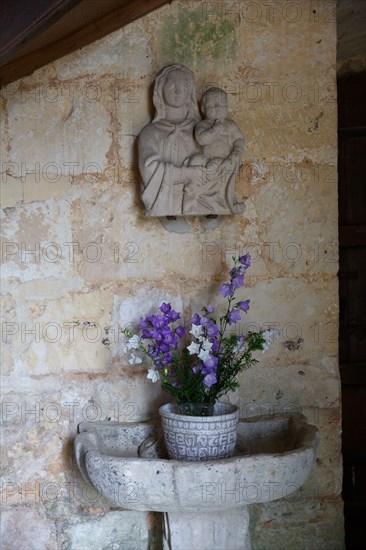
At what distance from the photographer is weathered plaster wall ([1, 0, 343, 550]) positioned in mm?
2527

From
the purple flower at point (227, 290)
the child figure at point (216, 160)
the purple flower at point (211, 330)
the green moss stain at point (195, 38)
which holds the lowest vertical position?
the purple flower at point (211, 330)

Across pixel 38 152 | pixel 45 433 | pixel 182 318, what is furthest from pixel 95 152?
pixel 45 433

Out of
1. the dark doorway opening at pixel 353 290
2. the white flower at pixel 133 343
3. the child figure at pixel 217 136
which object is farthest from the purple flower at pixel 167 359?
the dark doorway opening at pixel 353 290

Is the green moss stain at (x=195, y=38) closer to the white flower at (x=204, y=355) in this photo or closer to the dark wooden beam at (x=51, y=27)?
the dark wooden beam at (x=51, y=27)

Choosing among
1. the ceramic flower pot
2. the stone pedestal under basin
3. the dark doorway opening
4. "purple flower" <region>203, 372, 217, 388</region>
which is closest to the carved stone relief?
"purple flower" <region>203, 372, 217, 388</region>

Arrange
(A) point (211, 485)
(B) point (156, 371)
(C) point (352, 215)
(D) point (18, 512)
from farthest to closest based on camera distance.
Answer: (C) point (352, 215), (D) point (18, 512), (B) point (156, 371), (A) point (211, 485)

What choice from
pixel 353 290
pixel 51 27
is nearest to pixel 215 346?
pixel 51 27

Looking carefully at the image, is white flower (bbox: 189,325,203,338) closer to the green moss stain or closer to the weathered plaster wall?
the weathered plaster wall

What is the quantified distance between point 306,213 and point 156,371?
91 centimetres

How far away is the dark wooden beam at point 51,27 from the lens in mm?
1763

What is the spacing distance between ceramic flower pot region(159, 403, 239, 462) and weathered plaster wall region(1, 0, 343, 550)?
0.39 meters

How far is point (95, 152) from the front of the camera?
8.39 feet

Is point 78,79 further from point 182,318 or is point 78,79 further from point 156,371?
point 156,371

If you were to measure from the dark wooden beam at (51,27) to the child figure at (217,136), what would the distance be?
1.48 ft
